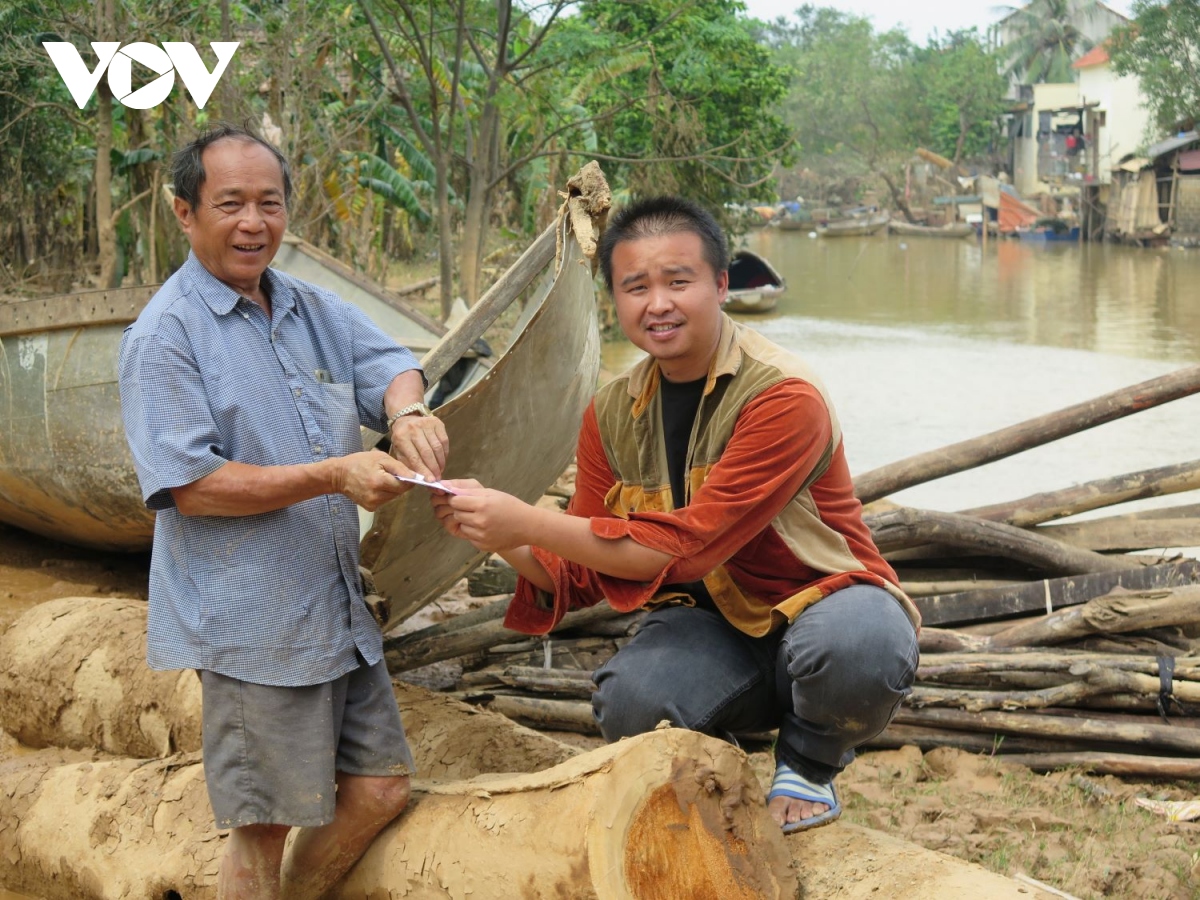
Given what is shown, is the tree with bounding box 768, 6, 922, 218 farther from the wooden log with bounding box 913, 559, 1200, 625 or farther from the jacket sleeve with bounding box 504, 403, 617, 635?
the jacket sleeve with bounding box 504, 403, 617, 635

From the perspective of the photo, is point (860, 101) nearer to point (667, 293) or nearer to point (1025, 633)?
point (1025, 633)

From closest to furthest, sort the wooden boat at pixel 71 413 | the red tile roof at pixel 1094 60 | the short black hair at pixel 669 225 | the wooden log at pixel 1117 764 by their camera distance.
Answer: the short black hair at pixel 669 225 → the wooden log at pixel 1117 764 → the wooden boat at pixel 71 413 → the red tile roof at pixel 1094 60

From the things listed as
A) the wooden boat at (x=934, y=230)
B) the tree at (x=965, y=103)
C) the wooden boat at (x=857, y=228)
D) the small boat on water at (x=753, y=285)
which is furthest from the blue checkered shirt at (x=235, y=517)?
the tree at (x=965, y=103)

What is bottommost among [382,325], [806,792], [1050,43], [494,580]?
[494,580]

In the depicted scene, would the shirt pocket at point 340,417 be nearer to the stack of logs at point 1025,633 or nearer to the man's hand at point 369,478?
the man's hand at point 369,478

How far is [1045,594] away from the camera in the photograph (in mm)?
4309

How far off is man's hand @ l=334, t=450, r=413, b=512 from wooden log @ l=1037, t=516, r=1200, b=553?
3.37 metres

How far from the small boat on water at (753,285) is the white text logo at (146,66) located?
9616mm

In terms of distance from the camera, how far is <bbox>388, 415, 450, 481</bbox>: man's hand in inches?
97.1

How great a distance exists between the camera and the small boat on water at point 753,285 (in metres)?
18.8

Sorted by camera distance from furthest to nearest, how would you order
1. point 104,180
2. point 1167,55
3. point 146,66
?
point 1167,55, point 146,66, point 104,180

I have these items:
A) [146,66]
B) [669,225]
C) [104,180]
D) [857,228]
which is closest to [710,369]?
[669,225]

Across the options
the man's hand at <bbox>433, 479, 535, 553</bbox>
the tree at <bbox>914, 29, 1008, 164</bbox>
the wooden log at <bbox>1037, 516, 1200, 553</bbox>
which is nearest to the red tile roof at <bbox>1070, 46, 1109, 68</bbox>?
the tree at <bbox>914, 29, 1008, 164</bbox>

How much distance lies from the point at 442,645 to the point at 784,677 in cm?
161
